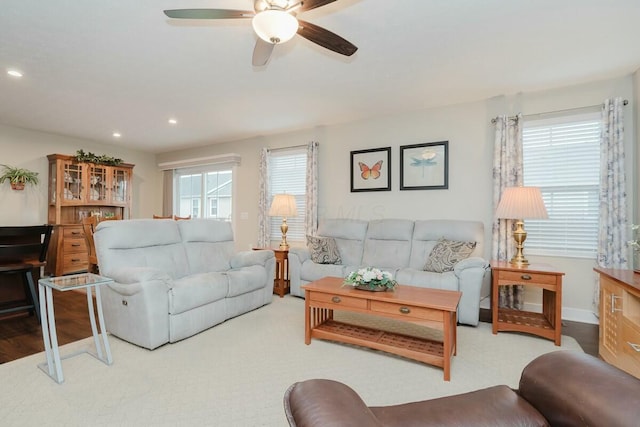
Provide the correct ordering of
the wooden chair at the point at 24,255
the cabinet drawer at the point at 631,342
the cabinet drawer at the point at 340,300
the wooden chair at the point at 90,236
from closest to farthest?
the cabinet drawer at the point at 631,342 < the cabinet drawer at the point at 340,300 < the wooden chair at the point at 24,255 < the wooden chair at the point at 90,236

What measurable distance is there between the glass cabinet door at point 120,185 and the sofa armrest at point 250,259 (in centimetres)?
379

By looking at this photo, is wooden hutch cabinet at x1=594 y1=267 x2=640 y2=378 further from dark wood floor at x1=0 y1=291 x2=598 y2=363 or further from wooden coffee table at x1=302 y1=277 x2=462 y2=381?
wooden coffee table at x1=302 y1=277 x2=462 y2=381

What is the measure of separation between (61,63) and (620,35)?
4.80 m

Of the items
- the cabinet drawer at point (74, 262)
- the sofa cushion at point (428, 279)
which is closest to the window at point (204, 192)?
the cabinet drawer at point (74, 262)

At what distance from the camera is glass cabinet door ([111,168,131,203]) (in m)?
6.20

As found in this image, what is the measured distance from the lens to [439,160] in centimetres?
421

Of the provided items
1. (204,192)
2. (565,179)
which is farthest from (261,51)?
(204,192)

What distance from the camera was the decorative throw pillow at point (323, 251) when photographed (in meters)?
4.18

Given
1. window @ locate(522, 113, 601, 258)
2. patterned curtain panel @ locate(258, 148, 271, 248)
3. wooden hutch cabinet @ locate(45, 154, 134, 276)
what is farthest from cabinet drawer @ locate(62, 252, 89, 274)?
window @ locate(522, 113, 601, 258)

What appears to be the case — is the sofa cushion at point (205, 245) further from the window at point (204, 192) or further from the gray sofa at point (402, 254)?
the window at point (204, 192)

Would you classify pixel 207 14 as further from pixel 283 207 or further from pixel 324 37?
pixel 283 207

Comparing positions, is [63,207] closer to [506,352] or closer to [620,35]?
[506,352]

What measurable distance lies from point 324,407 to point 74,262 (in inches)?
249

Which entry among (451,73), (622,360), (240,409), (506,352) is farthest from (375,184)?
(240,409)
